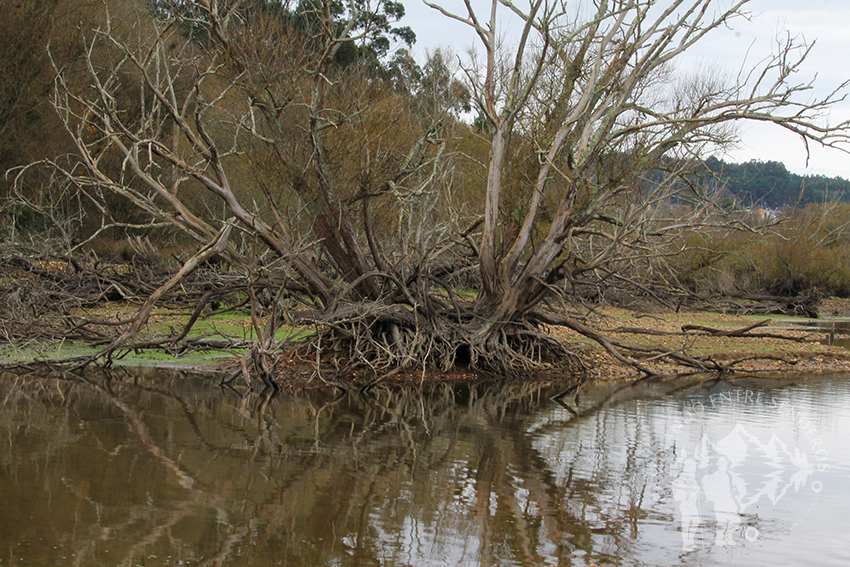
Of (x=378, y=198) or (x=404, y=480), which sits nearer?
(x=404, y=480)

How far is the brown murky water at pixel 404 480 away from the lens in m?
5.07

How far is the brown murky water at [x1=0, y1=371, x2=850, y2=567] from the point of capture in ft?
16.6

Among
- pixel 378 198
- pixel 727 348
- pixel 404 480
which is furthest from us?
pixel 727 348

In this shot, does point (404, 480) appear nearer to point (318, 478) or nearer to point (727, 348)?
point (318, 478)

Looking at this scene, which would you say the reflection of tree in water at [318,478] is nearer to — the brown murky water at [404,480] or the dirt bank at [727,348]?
the brown murky water at [404,480]

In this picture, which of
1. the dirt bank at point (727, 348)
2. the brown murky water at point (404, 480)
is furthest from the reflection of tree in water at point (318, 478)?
the dirt bank at point (727, 348)

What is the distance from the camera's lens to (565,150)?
1438 cm

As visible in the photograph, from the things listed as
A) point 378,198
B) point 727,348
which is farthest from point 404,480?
point 727,348

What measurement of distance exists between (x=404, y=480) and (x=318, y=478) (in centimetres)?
70

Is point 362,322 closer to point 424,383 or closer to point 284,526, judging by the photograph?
point 424,383

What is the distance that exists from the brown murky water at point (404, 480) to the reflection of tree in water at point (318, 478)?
22 mm

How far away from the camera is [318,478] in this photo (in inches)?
259

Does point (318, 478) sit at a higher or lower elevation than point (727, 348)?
lower

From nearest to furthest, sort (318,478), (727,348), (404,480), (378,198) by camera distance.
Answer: (318,478) < (404,480) < (378,198) < (727,348)
